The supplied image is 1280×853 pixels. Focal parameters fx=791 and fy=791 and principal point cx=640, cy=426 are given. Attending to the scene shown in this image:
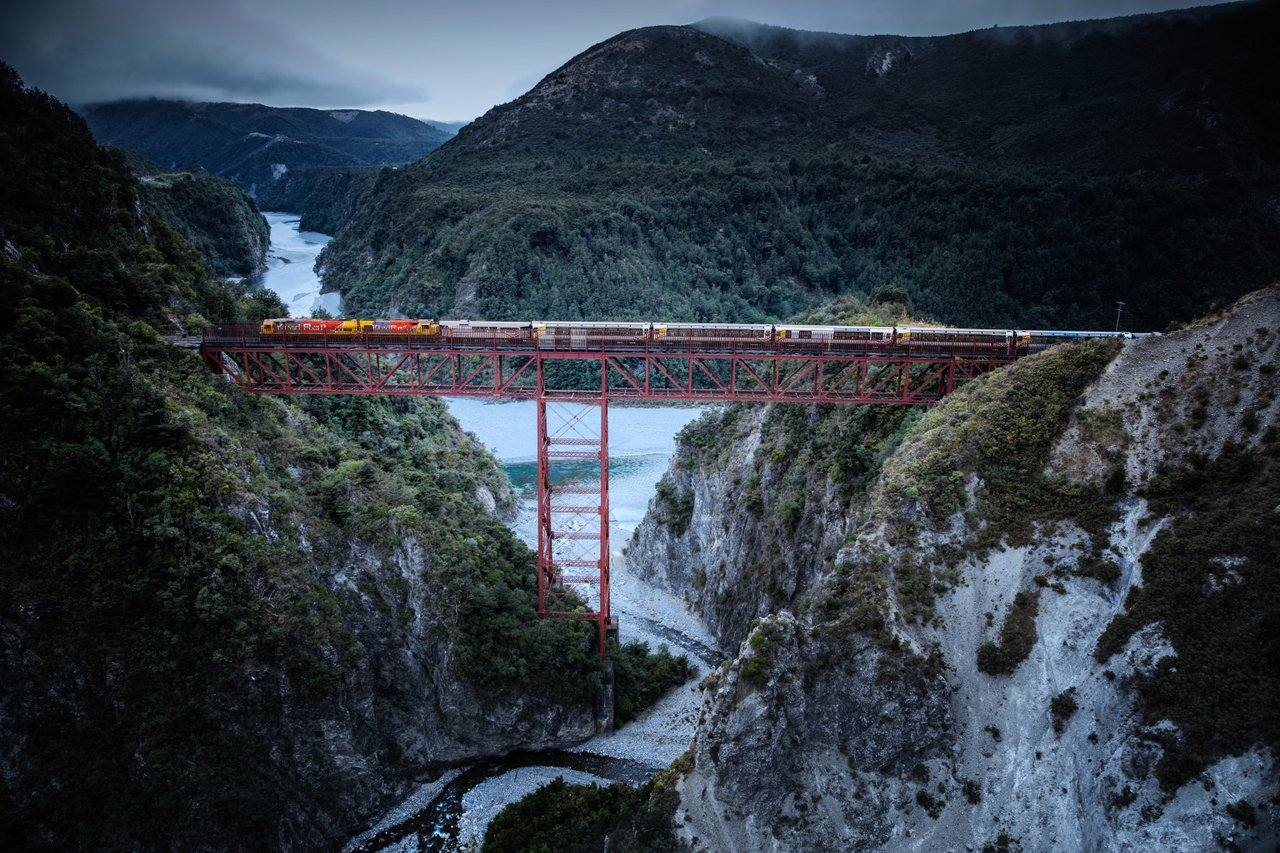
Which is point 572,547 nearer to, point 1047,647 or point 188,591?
point 188,591

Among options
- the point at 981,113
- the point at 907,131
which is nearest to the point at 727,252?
the point at 907,131

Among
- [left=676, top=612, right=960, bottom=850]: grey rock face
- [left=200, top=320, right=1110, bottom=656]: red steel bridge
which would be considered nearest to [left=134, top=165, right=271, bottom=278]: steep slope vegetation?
[left=200, top=320, right=1110, bottom=656]: red steel bridge

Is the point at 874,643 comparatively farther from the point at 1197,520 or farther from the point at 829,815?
the point at 1197,520

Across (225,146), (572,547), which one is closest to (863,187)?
(572,547)

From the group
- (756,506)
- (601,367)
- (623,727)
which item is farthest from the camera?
(756,506)

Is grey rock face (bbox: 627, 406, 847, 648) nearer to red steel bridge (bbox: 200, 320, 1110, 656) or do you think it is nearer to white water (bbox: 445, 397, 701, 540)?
red steel bridge (bbox: 200, 320, 1110, 656)
